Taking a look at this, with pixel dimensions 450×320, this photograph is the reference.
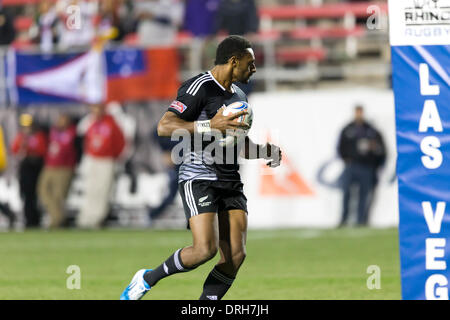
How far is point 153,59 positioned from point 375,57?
5.43 m

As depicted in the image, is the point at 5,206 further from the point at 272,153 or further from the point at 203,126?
the point at 203,126

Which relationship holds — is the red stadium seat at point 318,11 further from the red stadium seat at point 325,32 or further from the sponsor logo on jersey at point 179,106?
the sponsor logo on jersey at point 179,106

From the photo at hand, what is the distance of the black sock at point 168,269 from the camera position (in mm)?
8266

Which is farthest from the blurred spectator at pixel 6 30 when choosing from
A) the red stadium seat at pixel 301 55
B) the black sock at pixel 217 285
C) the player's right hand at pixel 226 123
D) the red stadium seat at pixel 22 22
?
the player's right hand at pixel 226 123

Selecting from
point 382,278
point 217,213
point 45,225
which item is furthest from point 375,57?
point 217,213

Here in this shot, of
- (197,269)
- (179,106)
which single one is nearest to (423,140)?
(179,106)

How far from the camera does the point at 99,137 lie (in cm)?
2056

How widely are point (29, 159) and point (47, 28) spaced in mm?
2975

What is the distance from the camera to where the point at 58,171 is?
20984 mm

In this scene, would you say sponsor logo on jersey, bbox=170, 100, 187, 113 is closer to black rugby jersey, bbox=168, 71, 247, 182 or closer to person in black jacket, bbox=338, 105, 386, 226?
black rugby jersey, bbox=168, 71, 247, 182

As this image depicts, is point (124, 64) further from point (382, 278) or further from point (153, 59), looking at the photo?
point (382, 278)

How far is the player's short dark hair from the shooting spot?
8.26 m

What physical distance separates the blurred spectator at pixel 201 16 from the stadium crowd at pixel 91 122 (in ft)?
0.07

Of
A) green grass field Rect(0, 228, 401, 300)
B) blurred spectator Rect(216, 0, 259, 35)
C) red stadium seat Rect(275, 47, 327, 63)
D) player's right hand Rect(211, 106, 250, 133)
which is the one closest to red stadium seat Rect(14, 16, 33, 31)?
red stadium seat Rect(275, 47, 327, 63)
